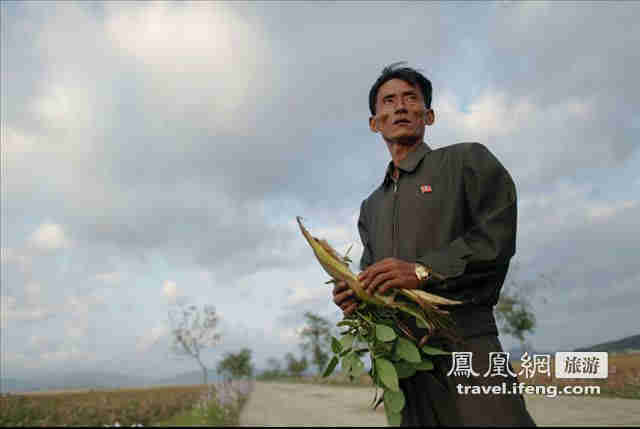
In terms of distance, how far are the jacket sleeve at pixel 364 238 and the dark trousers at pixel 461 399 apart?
0.76 m

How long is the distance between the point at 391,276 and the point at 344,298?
0.31 m

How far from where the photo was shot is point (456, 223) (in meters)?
1.89

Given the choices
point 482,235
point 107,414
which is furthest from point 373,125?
point 107,414

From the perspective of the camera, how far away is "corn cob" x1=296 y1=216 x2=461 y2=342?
1598 mm

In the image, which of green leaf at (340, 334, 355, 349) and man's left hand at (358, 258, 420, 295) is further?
green leaf at (340, 334, 355, 349)

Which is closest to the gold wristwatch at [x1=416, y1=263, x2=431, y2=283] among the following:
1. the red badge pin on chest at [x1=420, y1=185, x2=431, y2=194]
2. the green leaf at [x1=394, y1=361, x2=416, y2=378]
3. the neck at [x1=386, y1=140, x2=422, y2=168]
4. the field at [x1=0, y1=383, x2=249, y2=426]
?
the green leaf at [x1=394, y1=361, x2=416, y2=378]

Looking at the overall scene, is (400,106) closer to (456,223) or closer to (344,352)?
(456,223)

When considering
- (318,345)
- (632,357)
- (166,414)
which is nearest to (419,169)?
(632,357)

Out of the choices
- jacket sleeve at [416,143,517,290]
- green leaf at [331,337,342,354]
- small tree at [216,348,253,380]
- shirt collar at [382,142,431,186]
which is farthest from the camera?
small tree at [216,348,253,380]

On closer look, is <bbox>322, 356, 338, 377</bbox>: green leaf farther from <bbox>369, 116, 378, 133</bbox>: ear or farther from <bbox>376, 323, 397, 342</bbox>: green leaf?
<bbox>369, 116, 378, 133</bbox>: ear

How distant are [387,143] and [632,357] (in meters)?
1.62

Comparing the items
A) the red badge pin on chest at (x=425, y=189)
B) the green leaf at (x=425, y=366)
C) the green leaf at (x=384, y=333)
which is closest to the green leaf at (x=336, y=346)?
the green leaf at (x=384, y=333)

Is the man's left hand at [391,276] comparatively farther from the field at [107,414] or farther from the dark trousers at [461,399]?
the field at [107,414]

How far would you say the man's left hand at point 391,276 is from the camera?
1578mm
